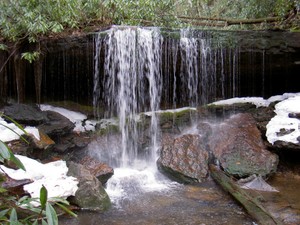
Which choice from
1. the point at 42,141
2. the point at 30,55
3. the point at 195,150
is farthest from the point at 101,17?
the point at 195,150

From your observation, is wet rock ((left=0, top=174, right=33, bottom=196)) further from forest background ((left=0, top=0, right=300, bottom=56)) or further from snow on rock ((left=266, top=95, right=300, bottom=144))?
snow on rock ((left=266, top=95, right=300, bottom=144))

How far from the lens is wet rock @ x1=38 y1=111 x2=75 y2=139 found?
23.8ft

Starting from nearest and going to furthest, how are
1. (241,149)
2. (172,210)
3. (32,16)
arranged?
(172,210)
(241,149)
(32,16)

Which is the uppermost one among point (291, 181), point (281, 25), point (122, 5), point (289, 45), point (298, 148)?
point (122, 5)

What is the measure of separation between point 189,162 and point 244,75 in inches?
138

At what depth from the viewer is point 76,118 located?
28.6 ft

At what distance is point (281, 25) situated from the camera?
8492 millimetres

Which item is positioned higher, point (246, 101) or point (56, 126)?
point (246, 101)

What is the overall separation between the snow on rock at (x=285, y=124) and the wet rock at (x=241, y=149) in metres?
0.34

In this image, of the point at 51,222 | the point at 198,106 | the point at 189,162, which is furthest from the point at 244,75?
the point at 51,222

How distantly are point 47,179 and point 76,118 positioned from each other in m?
3.71

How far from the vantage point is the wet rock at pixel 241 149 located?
6484 mm

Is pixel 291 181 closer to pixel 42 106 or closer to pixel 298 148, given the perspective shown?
pixel 298 148

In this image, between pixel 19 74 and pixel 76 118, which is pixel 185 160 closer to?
pixel 76 118
